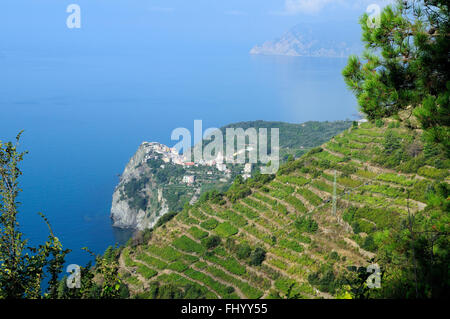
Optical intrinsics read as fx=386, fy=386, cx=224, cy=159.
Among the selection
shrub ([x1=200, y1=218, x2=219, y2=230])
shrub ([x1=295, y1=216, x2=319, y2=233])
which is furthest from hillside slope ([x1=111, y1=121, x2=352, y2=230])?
shrub ([x1=295, y1=216, x2=319, y2=233])

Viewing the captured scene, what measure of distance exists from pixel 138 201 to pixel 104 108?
101 feet

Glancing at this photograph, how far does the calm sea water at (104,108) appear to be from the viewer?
28500 millimetres

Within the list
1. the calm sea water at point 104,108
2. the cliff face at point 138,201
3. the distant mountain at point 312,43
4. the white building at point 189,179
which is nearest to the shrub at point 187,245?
the calm sea water at point 104,108

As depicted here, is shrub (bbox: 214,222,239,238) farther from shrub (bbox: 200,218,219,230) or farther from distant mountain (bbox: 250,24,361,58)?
distant mountain (bbox: 250,24,361,58)

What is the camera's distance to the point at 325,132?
34750 millimetres

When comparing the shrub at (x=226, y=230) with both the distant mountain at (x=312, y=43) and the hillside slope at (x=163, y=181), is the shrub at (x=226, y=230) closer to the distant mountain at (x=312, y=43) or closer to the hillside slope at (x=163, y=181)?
the hillside slope at (x=163, y=181)

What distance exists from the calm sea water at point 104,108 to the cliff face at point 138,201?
1.15 meters

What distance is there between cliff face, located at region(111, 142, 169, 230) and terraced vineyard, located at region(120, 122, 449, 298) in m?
13.1

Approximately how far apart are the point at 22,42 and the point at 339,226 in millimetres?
110993

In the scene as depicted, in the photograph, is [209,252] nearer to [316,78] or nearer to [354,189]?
[354,189]

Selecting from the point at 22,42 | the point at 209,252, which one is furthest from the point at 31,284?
the point at 22,42

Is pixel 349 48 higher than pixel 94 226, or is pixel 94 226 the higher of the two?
pixel 349 48

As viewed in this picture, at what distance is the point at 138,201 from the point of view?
28.7 meters

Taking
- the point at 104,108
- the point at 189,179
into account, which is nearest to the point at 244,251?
the point at 189,179
